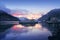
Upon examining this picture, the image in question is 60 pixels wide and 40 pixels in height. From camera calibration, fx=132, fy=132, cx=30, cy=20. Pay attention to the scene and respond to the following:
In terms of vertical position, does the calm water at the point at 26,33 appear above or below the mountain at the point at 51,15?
below

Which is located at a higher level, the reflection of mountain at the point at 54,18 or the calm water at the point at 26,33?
the reflection of mountain at the point at 54,18

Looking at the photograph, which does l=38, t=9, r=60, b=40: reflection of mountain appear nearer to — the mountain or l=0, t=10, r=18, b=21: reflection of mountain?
the mountain

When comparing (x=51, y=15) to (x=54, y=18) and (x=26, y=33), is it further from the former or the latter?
(x=26, y=33)

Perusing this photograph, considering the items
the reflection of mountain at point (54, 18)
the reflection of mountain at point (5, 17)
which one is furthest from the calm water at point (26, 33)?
the reflection of mountain at point (5, 17)

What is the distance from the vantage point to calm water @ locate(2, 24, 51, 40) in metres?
3.51

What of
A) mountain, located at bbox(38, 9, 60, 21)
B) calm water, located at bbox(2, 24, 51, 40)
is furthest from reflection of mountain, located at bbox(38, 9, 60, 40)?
calm water, located at bbox(2, 24, 51, 40)

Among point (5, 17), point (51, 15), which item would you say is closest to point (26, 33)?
point (5, 17)

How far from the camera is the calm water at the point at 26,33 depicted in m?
3.51

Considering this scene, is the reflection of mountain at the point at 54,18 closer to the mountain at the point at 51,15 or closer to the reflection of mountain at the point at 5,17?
the mountain at the point at 51,15

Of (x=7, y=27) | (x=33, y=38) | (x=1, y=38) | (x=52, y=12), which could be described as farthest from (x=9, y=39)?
(x=52, y=12)

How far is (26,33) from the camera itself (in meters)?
3.97

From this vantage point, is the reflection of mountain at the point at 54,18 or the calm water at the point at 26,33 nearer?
the calm water at the point at 26,33

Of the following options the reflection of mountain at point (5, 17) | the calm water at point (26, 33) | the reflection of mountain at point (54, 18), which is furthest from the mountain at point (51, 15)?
the reflection of mountain at point (5, 17)

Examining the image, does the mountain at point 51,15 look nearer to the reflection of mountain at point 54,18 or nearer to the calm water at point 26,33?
the reflection of mountain at point 54,18
